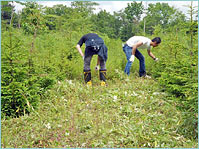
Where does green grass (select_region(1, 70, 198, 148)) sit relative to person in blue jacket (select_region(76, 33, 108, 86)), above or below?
below

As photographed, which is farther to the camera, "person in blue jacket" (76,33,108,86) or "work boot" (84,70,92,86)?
"work boot" (84,70,92,86)

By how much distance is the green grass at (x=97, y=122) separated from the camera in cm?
358

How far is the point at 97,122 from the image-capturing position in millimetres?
4062

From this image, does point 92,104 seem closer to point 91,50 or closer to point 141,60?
point 91,50

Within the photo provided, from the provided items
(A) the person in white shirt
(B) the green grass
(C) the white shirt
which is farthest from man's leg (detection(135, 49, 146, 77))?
(B) the green grass

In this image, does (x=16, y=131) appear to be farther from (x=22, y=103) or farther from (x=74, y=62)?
(x=74, y=62)

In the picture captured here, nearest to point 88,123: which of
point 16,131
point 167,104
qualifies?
point 16,131

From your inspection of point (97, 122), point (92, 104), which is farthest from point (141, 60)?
point (97, 122)

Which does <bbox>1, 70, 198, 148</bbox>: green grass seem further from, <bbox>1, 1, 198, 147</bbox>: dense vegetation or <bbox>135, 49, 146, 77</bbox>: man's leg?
<bbox>135, 49, 146, 77</bbox>: man's leg

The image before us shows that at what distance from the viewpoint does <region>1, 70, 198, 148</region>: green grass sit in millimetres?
3576

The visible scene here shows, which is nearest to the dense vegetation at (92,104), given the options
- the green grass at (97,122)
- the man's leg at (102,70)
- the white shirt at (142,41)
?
the green grass at (97,122)

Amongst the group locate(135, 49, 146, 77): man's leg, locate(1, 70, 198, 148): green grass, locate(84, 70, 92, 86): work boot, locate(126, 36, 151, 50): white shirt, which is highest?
locate(126, 36, 151, 50): white shirt

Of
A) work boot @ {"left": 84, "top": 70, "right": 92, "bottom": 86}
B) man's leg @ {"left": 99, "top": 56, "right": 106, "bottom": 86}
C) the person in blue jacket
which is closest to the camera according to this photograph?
the person in blue jacket

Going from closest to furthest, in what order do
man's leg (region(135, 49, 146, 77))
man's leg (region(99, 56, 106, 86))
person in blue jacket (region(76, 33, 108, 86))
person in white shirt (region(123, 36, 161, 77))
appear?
person in blue jacket (region(76, 33, 108, 86))
man's leg (region(99, 56, 106, 86))
person in white shirt (region(123, 36, 161, 77))
man's leg (region(135, 49, 146, 77))
